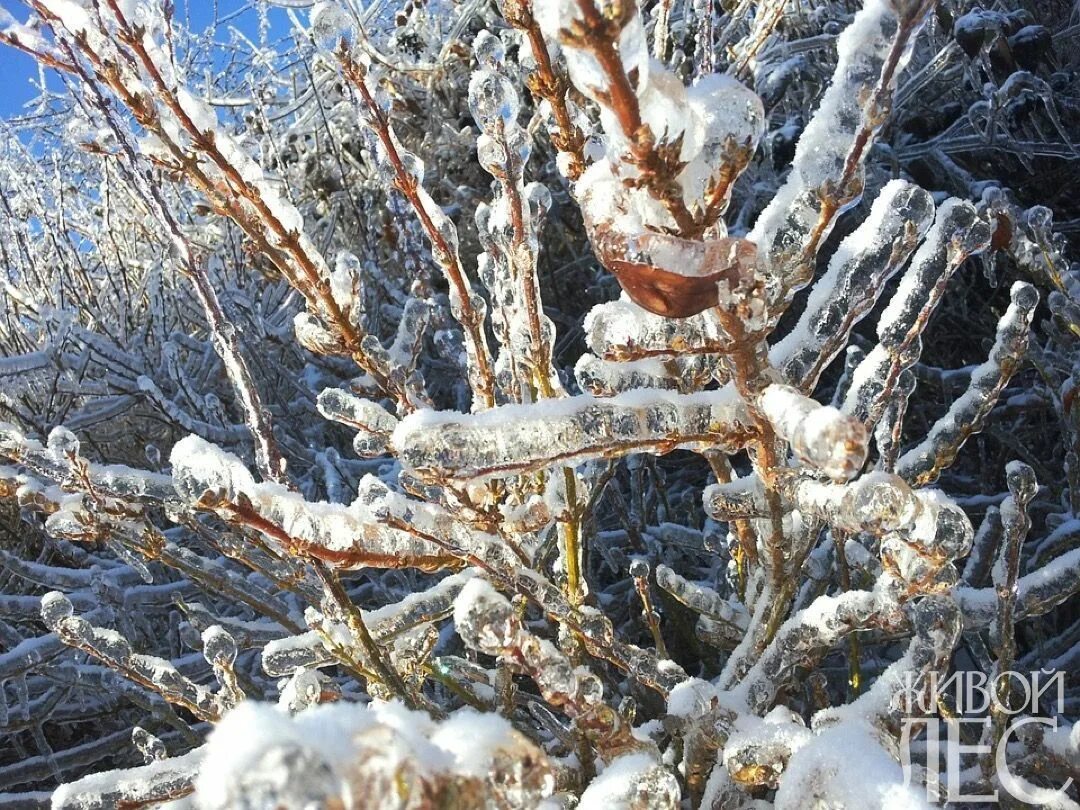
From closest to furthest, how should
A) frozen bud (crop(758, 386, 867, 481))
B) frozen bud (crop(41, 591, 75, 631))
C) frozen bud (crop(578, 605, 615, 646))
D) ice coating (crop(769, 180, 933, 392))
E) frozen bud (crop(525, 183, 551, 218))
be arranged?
frozen bud (crop(758, 386, 867, 481))
ice coating (crop(769, 180, 933, 392))
frozen bud (crop(578, 605, 615, 646))
frozen bud (crop(41, 591, 75, 631))
frozen bud (crop(525, 183, 551, 218))

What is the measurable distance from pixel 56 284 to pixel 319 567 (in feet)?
9.35

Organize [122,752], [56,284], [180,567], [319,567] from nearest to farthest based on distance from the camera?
[319,567] < [180,567] < [122,752] < [56,284]

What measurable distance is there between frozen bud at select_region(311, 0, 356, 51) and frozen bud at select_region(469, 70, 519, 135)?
5.9 inches

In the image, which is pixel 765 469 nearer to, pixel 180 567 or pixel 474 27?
pixel 180 567

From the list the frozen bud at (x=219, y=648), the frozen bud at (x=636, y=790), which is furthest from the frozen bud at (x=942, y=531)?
the frozen bud at (x=219, y=648)

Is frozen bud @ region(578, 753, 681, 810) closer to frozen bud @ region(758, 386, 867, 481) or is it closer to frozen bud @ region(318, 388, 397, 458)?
frozen bud @ region(758, 386, 867, 481)

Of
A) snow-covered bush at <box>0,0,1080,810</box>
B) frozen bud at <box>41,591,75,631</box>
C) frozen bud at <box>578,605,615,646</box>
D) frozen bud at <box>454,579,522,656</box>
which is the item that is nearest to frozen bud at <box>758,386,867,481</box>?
snow-covered bush at <box>0,0,1080,810</box>

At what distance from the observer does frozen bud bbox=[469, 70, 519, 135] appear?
92cm

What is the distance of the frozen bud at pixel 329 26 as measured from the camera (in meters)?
0.94

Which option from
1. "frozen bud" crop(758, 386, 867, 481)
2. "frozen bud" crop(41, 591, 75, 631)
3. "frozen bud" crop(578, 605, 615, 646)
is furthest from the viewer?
"frozen bud" crop(41, 591, 75, 631)

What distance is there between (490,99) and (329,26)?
0.63ft

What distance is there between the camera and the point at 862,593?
2.41 ft

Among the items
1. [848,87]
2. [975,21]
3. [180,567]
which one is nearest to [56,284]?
[180,567]

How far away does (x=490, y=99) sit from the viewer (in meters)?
0.93
